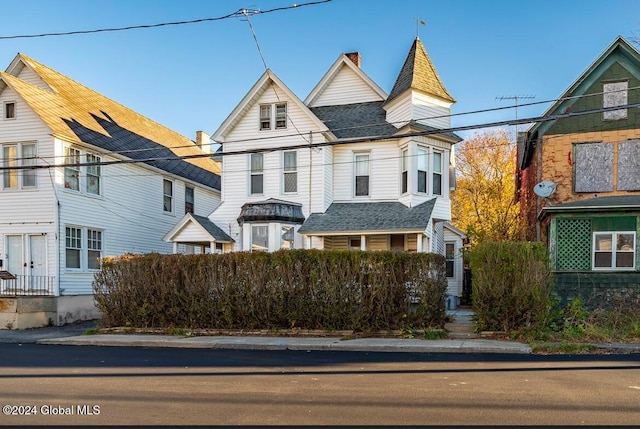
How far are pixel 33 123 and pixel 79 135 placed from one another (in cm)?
153

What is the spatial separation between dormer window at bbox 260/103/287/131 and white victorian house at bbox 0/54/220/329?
3.16m

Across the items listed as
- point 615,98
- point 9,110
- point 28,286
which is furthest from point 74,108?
point 615,98

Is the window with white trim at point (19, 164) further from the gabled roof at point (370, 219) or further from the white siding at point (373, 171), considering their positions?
the white siding at point (373, 171)

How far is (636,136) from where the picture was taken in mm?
15570

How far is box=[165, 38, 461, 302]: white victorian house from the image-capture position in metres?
17.8

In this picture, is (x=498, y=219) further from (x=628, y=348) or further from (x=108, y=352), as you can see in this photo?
(x=108, y=352)

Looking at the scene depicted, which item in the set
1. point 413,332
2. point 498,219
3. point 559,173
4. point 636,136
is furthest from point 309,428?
point 498,219

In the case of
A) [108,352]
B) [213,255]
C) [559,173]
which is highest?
[559,173]

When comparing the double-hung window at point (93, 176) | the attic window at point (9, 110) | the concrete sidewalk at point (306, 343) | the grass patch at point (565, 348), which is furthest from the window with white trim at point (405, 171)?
the attic window at point (9, 110)

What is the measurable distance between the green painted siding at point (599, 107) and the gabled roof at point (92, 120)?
12.7m

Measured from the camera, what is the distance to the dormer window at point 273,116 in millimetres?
18719

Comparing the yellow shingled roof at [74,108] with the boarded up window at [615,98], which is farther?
the yellow shingled roof at [74,108]

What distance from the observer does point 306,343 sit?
11273mm

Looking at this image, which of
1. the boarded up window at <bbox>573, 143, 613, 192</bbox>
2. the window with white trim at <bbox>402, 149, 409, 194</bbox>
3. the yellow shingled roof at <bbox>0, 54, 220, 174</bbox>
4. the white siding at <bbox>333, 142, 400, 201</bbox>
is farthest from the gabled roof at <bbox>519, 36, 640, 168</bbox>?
the yellow shingled roof at <bbox>0, 54, 220, 174</bbox>
